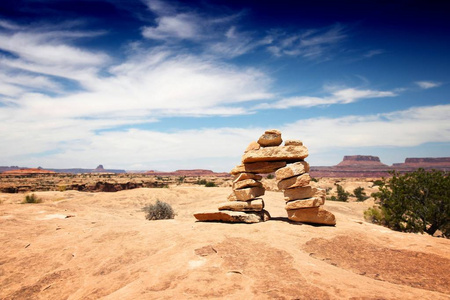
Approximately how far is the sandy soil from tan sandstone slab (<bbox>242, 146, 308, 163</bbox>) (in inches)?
106

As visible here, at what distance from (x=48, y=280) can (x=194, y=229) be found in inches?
172

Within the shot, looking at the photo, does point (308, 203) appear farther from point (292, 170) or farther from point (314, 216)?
point (292, 170)

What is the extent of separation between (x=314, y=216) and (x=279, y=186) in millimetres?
1844

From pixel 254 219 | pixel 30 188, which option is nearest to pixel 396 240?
pixel 254 219

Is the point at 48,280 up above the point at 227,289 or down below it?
below

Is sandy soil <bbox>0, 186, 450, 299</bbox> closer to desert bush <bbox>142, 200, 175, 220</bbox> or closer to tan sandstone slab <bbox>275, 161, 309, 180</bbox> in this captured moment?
tan sandstone slab <bbox>275, 161, 309, 180</bbox>

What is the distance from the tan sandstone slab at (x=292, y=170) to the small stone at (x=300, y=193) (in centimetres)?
64

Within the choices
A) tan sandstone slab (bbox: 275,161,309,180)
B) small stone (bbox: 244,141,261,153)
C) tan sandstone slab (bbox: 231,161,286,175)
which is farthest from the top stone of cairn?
tan sandstone slab (bbox: 275,161,309,180)

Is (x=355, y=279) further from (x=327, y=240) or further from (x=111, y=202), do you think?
(x=111, y=202)

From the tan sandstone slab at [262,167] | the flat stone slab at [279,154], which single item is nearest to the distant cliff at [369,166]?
the tan sandstone slab at [262,167]

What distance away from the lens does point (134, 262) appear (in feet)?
22.0

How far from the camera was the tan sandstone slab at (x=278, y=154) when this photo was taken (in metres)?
10.5

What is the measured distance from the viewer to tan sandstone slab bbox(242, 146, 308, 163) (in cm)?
1046

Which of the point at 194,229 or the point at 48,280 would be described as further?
the point at 194,229
